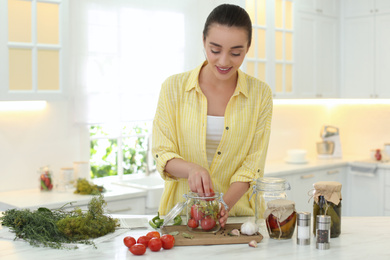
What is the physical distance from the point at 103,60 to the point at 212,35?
2.26 meters

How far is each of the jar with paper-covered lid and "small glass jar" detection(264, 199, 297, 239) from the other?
0.32 ft

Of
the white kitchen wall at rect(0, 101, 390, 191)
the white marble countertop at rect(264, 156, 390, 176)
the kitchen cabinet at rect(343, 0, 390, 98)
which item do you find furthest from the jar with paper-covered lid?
the kitchen cabinet at rect(343, 0, 390, 98)

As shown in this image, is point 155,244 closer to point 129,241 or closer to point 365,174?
point 129,241

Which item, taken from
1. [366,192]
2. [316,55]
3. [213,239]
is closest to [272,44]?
[316,55]

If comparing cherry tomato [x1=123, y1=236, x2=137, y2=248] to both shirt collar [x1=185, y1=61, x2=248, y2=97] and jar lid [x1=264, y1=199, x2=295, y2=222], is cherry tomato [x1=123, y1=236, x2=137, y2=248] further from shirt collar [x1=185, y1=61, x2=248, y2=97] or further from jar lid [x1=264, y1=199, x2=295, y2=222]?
shirt collar [x1=185, y1=61, x2=248, y2=97]

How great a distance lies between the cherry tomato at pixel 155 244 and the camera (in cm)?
196

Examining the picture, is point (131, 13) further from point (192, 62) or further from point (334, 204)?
point (334, 204)

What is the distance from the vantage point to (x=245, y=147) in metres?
2.53

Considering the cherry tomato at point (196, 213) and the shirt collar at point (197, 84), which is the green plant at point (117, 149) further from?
the cherry tomato at point (196, 213)

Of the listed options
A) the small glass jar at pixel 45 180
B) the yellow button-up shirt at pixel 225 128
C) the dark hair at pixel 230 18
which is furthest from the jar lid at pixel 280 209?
the small glass jar at pixel 45 180

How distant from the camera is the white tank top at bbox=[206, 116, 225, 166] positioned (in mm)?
2512

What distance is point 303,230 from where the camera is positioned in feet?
6.79

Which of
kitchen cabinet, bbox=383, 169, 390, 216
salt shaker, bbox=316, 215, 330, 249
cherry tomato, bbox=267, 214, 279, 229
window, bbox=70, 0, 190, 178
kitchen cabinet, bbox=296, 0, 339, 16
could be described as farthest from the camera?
kitchen cabinet, bbox=296, 0, 339, 16

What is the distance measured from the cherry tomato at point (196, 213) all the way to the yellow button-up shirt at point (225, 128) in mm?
346
